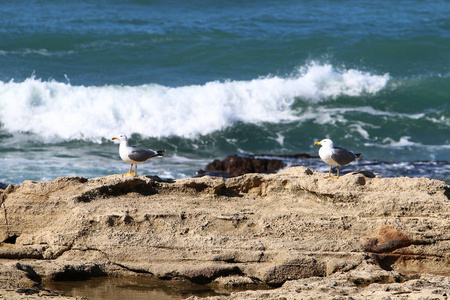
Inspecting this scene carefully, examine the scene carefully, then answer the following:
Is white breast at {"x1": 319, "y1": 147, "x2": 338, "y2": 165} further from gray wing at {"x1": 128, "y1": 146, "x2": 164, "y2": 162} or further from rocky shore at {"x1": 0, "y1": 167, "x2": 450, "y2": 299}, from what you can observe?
gray wing at {"x1": 128, "y1": 146, "x2": 164, "y2": 162}

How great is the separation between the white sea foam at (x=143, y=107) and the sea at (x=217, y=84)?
3 cm

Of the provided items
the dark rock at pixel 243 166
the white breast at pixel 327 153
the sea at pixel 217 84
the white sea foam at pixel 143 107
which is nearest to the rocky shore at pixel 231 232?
the white breast at pixel 327 153

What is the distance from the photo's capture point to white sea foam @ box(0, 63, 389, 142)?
14.6 metres

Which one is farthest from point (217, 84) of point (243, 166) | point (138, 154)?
point (138, 154)

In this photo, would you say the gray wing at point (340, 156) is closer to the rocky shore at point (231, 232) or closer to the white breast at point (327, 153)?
the white breast at point (327, 153)

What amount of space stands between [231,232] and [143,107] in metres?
9.75

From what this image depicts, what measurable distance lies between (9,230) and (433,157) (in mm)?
9037

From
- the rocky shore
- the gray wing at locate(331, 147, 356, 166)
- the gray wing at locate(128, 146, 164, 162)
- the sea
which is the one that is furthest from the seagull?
the sea

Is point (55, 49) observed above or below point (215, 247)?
above

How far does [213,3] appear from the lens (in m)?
22.6

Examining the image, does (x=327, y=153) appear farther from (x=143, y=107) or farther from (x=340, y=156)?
(x=143, y=107)

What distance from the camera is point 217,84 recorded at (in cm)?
1655

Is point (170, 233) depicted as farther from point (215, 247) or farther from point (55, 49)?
point (55, 49)

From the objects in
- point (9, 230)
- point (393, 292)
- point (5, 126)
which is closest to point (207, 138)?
point (5, 126)
